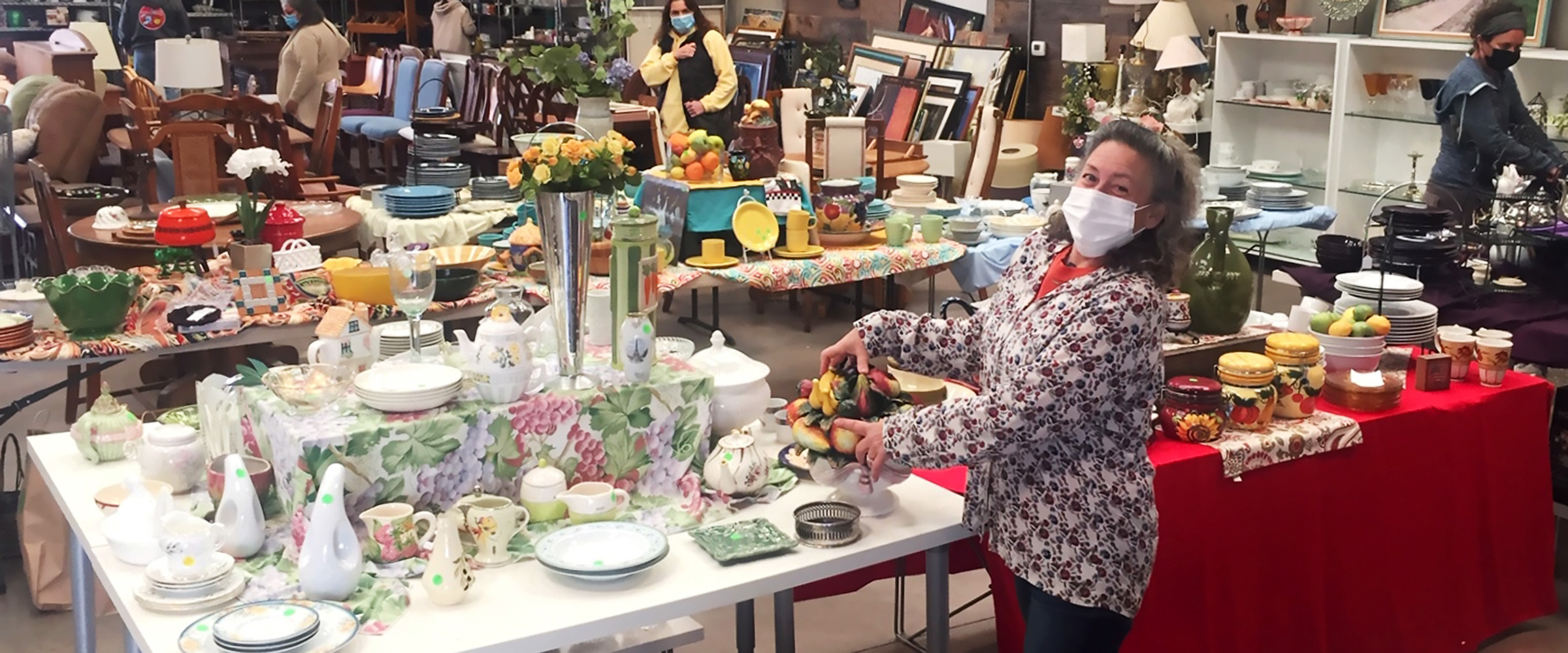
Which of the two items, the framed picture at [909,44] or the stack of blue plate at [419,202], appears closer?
the stack of blue plate at [419,202]

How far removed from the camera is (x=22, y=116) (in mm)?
7918

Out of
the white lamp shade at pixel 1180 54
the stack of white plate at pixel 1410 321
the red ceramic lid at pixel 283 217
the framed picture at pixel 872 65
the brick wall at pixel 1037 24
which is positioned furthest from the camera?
the framed picture at pixel 872 65

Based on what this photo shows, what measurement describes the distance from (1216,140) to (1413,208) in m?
3.75

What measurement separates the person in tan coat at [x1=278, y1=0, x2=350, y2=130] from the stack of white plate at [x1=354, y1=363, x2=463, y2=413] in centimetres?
614

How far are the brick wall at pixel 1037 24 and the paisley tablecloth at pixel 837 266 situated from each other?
4.46 meters

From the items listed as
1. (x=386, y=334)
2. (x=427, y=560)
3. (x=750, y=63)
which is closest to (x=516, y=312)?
(x=386, y=334)

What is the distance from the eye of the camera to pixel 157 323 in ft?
11.4

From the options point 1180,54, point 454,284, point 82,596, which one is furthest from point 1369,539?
point 1180,54

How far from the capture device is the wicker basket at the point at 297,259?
3754mm

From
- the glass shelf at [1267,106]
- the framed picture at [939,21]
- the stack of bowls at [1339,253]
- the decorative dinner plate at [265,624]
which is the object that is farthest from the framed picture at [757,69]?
the decorative dinner plate at [265,624]

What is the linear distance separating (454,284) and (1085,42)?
17.8ft

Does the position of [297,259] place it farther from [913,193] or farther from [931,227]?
[913,193]

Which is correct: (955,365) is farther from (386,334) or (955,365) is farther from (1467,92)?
(1467,92)

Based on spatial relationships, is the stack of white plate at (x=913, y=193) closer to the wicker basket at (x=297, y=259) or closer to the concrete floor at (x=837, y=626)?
the concrete floor at (x=837, y=626)
